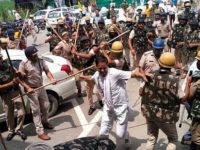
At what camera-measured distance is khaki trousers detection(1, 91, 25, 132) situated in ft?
21.7

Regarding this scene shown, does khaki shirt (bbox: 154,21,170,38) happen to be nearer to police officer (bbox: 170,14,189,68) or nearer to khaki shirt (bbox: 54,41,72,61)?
police officer (bbox: 170,14,189,68)

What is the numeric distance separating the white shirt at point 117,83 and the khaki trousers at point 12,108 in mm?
1918

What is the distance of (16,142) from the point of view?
679 cm

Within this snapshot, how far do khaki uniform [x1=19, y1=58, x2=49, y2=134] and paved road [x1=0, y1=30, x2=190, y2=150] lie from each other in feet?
1.44

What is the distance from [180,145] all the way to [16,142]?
122 inches

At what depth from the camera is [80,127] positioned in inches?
289

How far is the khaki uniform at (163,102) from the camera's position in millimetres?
4617

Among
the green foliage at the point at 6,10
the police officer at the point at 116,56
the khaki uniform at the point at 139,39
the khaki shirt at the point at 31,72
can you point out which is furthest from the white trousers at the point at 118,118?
the green foliage at the point at 6,10

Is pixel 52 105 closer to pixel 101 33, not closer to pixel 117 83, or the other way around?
pixel 117 83

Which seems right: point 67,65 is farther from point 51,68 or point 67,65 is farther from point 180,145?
point 180,145

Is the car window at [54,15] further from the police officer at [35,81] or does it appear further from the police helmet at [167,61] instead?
the police helmet at [167,61]

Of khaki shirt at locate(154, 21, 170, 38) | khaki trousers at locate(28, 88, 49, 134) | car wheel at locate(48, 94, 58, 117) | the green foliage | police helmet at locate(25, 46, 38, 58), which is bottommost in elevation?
the green foliage

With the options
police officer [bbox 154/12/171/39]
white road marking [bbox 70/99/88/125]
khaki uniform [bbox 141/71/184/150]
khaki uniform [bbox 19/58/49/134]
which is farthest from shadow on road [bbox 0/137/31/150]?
police officer [bbox 154/12/171/39]

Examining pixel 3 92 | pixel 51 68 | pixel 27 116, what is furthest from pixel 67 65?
pixel 3 92
